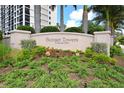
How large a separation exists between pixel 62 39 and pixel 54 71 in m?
4.12

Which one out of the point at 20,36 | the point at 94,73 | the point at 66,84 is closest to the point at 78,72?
the point at 94,73

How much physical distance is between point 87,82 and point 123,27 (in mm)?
21273

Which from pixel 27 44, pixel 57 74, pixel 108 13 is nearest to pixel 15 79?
pixel 57 74

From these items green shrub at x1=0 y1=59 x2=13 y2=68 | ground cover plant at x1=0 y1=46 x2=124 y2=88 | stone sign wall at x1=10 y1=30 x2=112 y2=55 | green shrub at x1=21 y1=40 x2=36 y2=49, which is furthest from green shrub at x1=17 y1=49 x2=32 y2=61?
stone sign wall at x1=10 y1=30 x2=112 y2=55

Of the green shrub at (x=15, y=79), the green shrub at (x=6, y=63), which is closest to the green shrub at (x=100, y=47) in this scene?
the green shrub at (x=6, y=63)

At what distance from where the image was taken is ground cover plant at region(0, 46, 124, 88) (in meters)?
6.81

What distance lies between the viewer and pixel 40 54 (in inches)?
371

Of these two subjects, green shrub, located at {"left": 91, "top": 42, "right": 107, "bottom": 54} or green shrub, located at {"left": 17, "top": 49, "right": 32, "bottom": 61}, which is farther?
green shrub, located at {"left": 91, "top": 42, "right": 107, "bottom": 54}

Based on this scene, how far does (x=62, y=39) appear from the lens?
11539 millimetres

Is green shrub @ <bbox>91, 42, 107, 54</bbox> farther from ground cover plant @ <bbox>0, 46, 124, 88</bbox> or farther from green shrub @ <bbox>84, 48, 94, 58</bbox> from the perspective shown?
ground cover plant @ <bbox>0, 46, 124, 88</bbox>

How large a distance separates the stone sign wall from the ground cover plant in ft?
5.12

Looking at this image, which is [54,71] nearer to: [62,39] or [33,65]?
[33,65]
